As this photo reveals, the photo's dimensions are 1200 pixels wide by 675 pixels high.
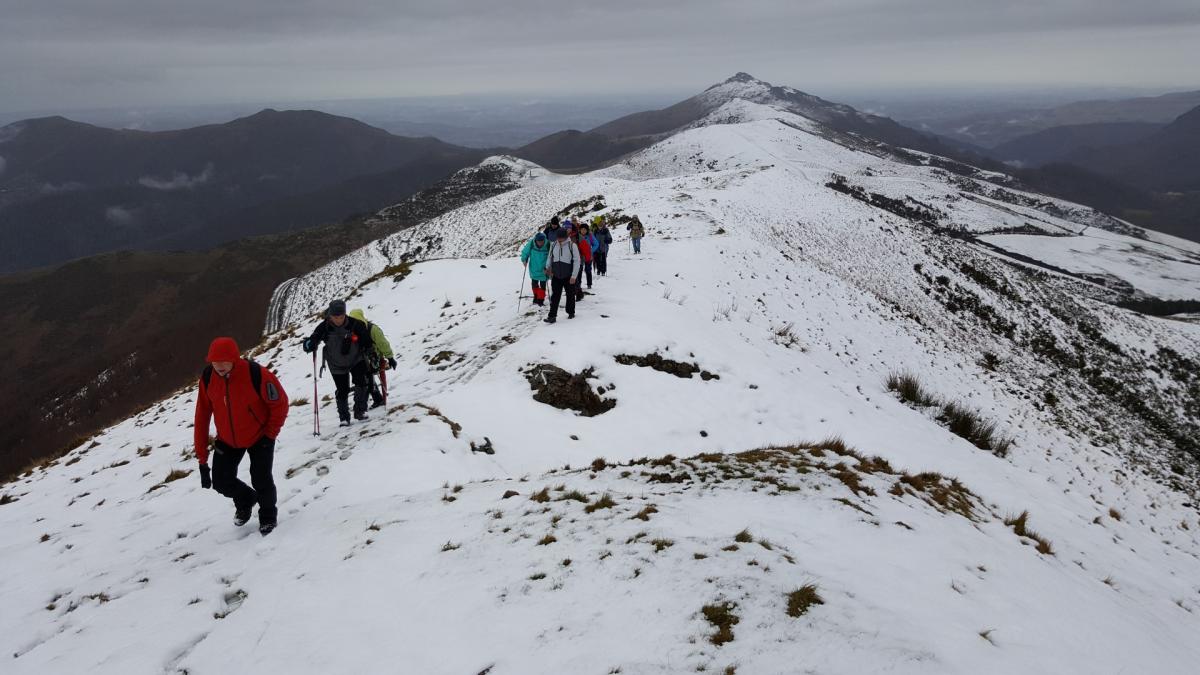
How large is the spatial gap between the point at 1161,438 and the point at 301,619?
3325 centimetres

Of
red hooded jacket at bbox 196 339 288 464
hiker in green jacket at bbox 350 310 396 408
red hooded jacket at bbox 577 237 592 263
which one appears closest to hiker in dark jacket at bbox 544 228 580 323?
red hooded jacket at bbox 577 237 592 263

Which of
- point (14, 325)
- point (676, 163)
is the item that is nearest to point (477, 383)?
point (676, 163)

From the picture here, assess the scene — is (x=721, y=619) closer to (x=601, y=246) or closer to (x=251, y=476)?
(x=251, y=476)

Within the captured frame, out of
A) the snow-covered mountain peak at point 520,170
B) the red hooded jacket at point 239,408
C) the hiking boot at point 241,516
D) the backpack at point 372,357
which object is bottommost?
the hiking boot at point 241,516

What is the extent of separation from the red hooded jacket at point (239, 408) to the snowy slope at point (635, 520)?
1473mm

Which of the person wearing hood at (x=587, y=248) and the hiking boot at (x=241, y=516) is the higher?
the person wearing hood at (x=587, y=248)

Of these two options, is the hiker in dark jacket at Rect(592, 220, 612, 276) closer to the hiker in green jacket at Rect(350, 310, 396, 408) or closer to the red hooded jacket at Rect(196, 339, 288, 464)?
the hiker in green jacket at Rect(350, 310, 396, 408)

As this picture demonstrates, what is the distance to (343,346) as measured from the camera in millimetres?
9805

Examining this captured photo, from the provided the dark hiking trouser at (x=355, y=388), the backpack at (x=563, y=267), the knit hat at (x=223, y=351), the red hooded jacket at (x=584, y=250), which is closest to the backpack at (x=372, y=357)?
the dark hiking trouser at (x=355, y=388)

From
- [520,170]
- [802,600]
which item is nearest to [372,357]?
[802,600]

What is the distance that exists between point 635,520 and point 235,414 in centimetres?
510

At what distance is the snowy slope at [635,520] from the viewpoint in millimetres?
4484

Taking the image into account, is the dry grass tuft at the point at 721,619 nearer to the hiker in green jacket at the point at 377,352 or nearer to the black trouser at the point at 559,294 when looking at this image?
the hiker in green jacket at the point at 377,352

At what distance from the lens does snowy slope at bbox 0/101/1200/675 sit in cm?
448
